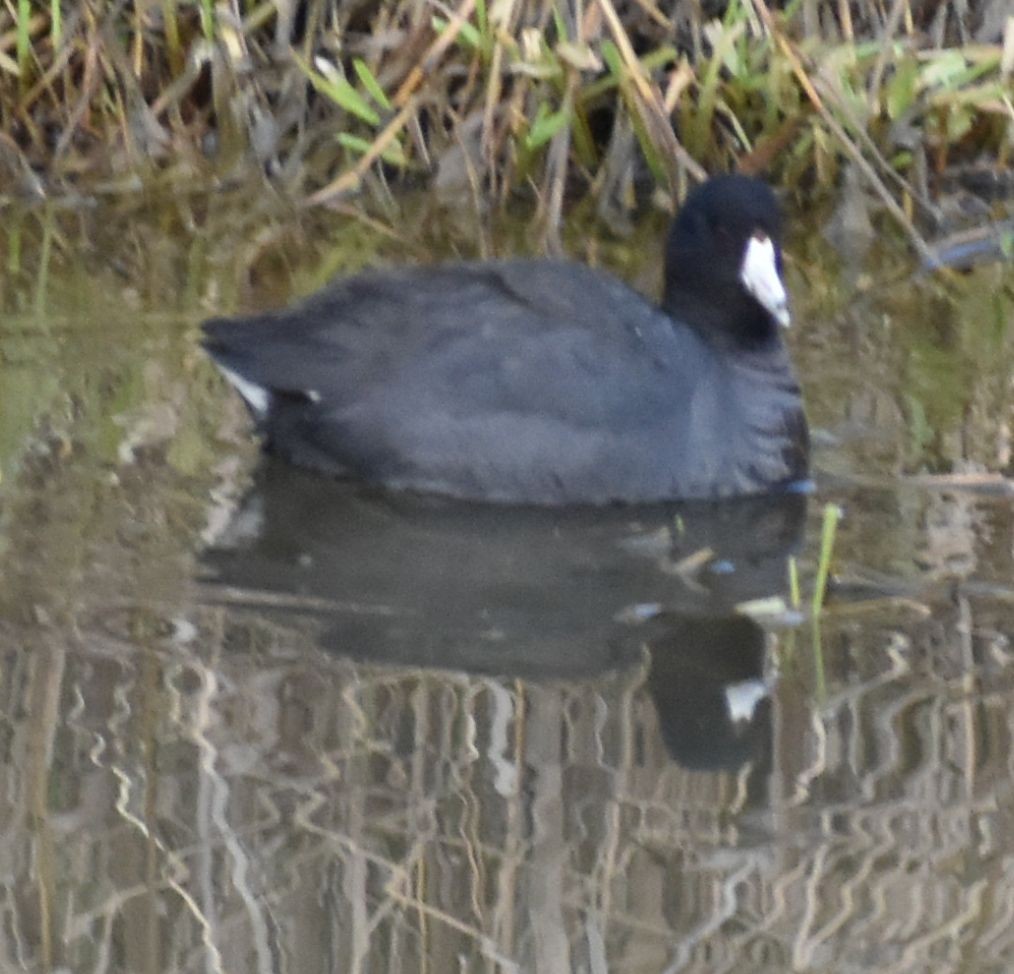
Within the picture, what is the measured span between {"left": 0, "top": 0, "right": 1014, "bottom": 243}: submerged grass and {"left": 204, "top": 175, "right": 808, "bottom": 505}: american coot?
3.61 ft

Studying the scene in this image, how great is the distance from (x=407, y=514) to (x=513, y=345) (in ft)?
1.07

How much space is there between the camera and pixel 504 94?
5.63 metres

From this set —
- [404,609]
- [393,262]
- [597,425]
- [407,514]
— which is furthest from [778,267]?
[393,262]

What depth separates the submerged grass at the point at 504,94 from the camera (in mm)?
5359

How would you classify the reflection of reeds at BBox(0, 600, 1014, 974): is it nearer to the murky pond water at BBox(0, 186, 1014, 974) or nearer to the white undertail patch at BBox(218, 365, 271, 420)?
the murky pond water at BBox(0, 186, 1014, 974)

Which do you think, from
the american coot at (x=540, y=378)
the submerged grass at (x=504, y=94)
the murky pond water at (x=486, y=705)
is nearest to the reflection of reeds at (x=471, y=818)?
the murky pond water at (x=486, y=705)

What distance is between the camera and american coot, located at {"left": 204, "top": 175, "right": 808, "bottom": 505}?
3.78m

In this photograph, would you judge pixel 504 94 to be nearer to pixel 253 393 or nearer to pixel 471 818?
pixel 253 393

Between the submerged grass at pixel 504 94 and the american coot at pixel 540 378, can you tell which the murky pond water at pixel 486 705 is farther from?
the submerged grass at pixel 504 94

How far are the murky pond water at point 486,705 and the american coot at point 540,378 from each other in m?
0.08

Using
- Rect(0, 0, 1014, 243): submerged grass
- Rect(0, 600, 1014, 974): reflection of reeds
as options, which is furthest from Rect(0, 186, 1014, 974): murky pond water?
Rect(0, 0, 1014, 243): submerged grass

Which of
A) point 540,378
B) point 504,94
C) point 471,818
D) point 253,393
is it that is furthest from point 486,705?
point 504,94

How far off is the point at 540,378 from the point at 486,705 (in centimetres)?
93

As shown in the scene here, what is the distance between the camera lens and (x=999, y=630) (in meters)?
3.22
